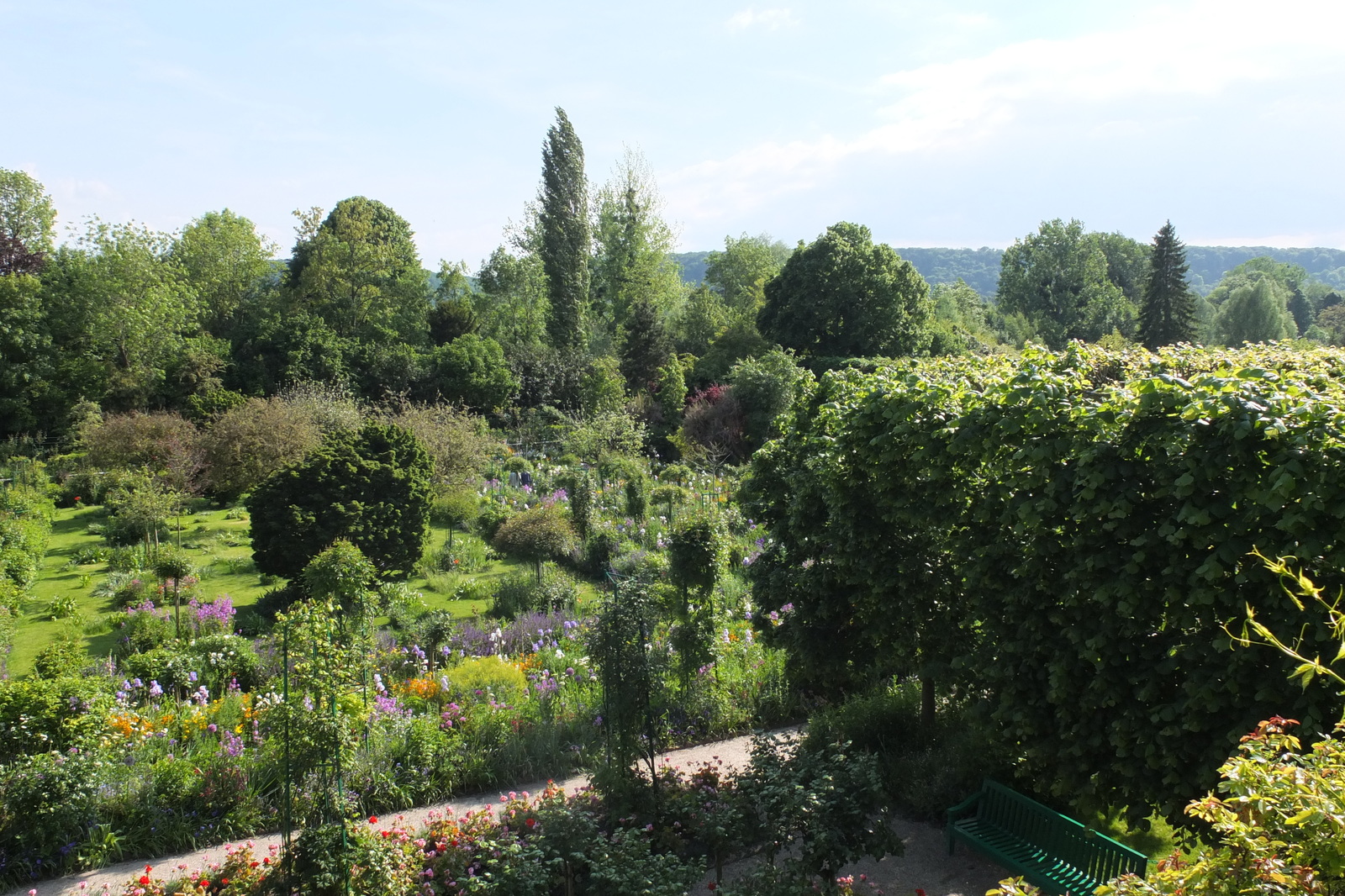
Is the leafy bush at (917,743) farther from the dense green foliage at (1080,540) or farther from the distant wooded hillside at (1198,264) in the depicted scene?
the distant wooded hillside at (1198,264)

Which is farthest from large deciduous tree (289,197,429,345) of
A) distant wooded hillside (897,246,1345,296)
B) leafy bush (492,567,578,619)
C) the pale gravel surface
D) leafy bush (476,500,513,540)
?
distant wooded hillside (897,246,1345,296)

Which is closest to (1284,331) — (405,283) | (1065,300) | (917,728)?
(1065,300)

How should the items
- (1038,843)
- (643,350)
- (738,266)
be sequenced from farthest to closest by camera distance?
(738,266)
(643,350)
(1038,843)

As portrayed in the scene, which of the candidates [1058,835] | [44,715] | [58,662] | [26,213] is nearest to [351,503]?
[58,662]

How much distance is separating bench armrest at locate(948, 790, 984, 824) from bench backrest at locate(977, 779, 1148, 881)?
0.15 ft

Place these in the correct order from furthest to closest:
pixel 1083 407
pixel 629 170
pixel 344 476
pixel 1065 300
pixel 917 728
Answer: pixel 1065 300 < pixel 629 170 < pixel 344 476 < pixel 917 728 < pixel 1083 407

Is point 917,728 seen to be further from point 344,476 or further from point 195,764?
point 344,476

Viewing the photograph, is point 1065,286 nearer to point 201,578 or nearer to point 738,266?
point 738,266

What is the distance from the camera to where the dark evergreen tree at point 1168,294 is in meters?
42.1

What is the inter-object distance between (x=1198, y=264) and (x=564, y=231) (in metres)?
169

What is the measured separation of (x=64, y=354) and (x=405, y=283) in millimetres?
12334

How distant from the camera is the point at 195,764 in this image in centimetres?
747

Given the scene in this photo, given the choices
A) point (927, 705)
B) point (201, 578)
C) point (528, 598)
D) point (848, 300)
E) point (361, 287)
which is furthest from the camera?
point (361, 287)

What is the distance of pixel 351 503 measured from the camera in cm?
1226
